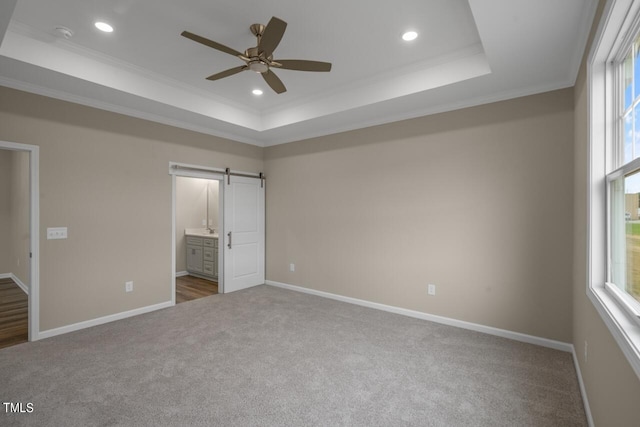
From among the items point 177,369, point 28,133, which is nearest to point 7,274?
point 28,133

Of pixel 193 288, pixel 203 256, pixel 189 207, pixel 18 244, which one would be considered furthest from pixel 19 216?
pixel 193 288

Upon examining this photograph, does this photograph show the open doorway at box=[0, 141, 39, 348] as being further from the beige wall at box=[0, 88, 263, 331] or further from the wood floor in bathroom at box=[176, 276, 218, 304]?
the wood floor in bathroom at box=[176, 276, 218, 304]

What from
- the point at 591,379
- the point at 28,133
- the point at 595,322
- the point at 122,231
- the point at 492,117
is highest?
the point at 492,117

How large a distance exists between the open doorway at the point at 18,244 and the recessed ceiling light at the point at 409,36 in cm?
385

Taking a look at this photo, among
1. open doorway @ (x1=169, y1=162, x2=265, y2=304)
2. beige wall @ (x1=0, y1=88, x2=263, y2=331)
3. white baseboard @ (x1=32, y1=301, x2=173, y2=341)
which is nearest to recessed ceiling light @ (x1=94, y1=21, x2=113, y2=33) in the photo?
beige wall @ (x1=0, y1=88, x2=263, y2=331)

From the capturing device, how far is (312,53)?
304cm

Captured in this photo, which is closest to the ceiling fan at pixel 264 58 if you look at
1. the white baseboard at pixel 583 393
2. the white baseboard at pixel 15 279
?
the white baseboard at pixel 583 393

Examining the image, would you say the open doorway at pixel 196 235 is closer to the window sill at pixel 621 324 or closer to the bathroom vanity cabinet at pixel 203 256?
the bathroom vanity cabinet at pixel 203 256

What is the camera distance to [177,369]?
2598mm

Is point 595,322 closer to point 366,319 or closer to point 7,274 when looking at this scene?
point 366,319

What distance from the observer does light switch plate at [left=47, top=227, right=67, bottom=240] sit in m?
3.27

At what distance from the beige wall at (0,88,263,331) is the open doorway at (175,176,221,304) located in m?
1.41

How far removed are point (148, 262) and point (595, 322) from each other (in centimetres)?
455

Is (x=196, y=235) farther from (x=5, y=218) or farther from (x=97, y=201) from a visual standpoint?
Result: (x=5, y=218)
